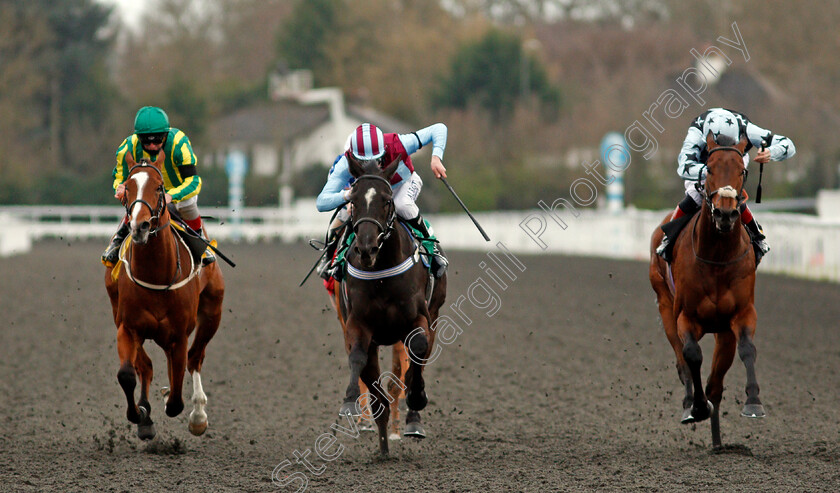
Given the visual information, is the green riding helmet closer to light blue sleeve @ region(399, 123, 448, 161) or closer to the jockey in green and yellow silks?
the jockey in green and yellow silks

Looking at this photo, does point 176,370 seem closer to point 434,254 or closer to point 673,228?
point 434,254

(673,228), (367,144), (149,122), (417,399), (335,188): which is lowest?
(417,399)

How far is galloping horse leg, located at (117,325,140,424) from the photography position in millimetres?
6227

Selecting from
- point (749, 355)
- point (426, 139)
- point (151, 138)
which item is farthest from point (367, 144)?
point (749, 355)

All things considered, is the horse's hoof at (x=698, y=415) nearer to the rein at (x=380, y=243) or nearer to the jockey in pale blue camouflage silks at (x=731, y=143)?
the jockey in pale blue camouflage silks at (x=731, y=143)

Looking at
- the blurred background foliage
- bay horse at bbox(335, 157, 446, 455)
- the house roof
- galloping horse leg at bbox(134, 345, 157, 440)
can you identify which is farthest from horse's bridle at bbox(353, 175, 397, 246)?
the house roof

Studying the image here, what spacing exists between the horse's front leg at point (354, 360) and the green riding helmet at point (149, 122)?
1.65 m

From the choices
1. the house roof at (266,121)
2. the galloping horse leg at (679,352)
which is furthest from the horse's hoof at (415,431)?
the house roof at (266,121)

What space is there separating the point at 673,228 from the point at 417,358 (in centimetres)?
201

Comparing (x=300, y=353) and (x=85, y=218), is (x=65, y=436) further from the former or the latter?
(x=85, y=218)

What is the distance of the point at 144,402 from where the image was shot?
6.71m

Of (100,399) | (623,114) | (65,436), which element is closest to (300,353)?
(100,399)

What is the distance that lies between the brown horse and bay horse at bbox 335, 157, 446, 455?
1.55 m

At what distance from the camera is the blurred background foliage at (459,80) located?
36.4 meters
